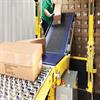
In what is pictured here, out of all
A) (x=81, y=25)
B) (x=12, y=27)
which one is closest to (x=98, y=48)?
(x=81, y=25)

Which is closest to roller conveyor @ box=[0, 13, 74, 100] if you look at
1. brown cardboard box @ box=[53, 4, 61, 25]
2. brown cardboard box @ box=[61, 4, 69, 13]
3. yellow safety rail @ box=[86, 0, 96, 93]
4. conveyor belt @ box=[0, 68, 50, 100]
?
conveyor belt @ box=[0, 68, 50, 100]

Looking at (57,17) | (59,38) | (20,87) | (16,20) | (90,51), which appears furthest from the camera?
(16,20)

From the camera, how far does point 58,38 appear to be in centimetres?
357

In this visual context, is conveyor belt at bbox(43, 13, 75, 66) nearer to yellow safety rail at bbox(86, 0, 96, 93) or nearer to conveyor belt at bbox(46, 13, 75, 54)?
conveyor belt at bbox(46, 13, 75, 54)

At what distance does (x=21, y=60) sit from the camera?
242cm

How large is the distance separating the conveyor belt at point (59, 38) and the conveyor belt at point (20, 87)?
65 cm

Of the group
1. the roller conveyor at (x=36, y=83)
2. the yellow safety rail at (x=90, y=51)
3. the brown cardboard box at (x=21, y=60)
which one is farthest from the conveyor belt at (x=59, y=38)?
the brown cardboard box at (x=21, y=60)

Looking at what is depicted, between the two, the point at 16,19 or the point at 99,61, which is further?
the point at 16,19

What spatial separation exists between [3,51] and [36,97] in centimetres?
75

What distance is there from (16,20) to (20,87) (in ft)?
7.21

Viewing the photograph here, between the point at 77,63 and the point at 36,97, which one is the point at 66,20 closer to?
the point at 77,63

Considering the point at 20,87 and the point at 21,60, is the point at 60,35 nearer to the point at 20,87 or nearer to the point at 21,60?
the point at 21,60

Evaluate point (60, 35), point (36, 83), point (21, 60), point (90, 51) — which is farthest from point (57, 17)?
point (36, 83)

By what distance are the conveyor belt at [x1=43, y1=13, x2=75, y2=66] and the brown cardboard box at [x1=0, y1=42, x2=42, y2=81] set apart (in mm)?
563
